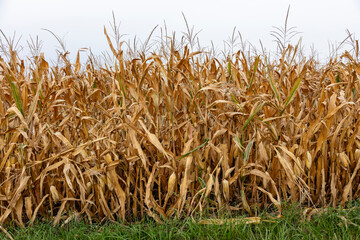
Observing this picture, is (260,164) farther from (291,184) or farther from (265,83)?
(265,83)

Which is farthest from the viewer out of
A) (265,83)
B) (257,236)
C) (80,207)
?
(265,83)

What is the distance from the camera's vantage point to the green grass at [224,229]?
2.01m

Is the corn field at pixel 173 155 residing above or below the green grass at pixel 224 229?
above

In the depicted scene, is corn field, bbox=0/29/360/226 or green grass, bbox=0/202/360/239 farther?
corn field, bbox=0/29/360/226

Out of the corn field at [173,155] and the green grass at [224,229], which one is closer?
the green grass at [224,229]

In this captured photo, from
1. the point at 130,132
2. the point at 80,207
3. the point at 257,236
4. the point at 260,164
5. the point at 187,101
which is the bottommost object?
the point at 257,236

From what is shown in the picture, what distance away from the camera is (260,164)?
236 centimetres

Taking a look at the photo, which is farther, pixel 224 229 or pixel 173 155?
pixel 173 155

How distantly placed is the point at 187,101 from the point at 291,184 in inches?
35.3

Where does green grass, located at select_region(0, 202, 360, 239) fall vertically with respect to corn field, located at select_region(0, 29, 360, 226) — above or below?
below

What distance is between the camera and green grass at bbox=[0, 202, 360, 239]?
201 cm

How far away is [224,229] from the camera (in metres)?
2.02

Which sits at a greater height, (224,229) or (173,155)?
(173,155)

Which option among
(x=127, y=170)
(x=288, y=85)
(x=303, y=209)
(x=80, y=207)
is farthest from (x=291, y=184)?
(x=80, y=207)
